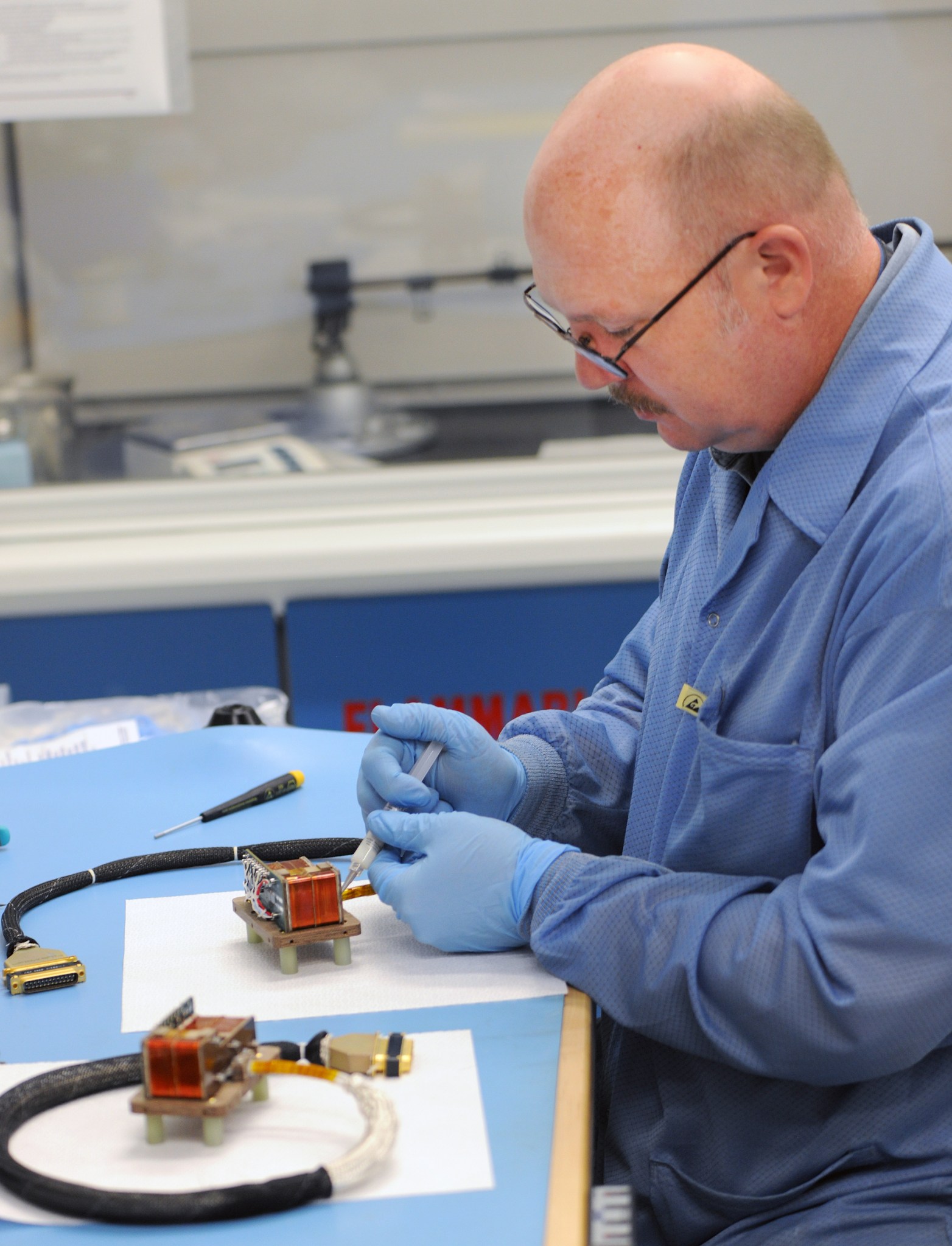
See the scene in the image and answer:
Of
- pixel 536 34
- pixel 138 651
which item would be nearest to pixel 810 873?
pixel 138 651

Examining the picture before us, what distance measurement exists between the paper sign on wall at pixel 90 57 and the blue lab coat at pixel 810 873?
5.49ft

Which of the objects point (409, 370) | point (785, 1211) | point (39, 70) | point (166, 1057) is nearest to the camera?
point (166, 1057)

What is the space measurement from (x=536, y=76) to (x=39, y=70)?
87 centimetres

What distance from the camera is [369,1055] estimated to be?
0.89 metres

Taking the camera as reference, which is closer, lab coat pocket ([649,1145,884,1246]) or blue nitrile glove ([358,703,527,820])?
lab coat pocket ([649,1145,884,1246])

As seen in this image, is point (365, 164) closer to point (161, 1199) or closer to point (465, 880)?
point (465, 880)

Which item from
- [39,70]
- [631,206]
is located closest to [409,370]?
[39,70]

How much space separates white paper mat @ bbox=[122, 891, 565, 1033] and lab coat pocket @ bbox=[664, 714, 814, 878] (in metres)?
0.17

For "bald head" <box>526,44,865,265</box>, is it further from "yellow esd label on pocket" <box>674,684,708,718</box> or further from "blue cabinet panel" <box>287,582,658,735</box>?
"blue cabinet panel" <box>287,582,658,735</box>

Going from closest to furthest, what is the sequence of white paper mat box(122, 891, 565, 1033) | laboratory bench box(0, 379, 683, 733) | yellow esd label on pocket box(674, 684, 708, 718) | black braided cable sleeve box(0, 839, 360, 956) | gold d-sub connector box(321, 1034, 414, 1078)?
gold d-sub connector box(321, 1034, 414, 1078)
white paper mat box(122, 891, 565, 1033)
yellow esd label on pocket box(674, 684, 708, 718)
black braided cable sleeve box(0, 839, 360, 956)
laboratory bench box(0, 379, 683, 733)

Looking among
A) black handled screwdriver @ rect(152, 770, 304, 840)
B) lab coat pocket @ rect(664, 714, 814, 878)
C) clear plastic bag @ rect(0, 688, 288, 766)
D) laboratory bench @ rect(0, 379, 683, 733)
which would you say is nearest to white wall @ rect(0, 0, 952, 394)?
laboratory bench @ rect(0, 379, 683, 733)

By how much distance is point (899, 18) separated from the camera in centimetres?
244

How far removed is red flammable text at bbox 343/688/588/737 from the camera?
242cm

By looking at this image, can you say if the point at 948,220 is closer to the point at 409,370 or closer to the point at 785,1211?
the point at 409,370
